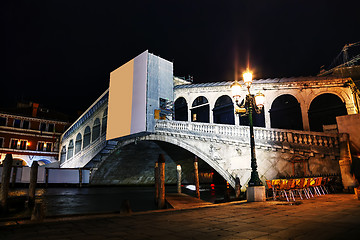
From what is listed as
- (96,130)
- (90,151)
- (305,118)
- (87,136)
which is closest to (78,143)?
(87,136)

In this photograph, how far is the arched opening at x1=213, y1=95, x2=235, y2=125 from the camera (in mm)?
19953

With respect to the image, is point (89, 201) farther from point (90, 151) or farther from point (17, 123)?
point (17, 123)

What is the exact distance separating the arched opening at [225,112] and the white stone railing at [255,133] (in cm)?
655

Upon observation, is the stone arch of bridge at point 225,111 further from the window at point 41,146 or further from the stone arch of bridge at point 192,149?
the window at point 41,146

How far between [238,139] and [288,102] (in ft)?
29.0

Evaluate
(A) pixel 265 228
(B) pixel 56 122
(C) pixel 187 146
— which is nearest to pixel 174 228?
(A) pixel 265 228

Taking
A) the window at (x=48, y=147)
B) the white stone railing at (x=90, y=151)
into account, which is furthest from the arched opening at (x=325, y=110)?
the window at (x=48, y=147)

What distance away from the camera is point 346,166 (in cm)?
916

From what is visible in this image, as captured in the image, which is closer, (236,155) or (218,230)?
(218,230)

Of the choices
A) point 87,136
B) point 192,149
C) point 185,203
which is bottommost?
point 185,203

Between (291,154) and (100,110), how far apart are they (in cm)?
1957

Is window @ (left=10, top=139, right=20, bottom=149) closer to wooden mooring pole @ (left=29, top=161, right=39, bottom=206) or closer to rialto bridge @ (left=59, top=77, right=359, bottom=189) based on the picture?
rialto bridge @ (left=59, top=77, right=359, bottom=189)

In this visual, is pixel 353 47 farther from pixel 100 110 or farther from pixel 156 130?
pixel 100 110

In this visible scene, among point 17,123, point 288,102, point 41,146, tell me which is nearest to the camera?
point 288,102
